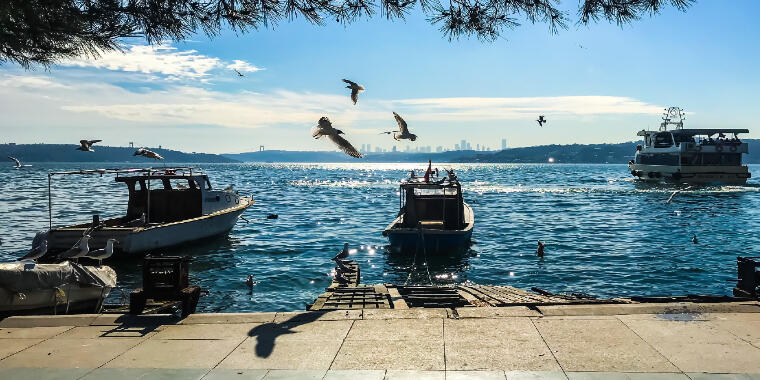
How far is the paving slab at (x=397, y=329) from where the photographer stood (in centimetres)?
697

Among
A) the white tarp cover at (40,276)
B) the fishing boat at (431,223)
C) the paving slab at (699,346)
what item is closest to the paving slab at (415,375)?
the paving slab at (699,346)

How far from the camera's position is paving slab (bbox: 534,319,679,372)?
5.80 m

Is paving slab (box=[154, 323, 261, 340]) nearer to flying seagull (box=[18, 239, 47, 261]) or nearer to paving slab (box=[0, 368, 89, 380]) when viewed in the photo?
paving slab (box=[0, 368, 89, 380])

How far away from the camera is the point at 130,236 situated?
62.9 feet

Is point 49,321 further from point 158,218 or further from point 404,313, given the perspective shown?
point 158,218

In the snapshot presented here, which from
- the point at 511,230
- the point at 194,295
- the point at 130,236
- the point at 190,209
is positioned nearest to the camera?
the point at 194,295

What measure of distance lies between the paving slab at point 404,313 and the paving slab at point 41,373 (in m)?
3.80

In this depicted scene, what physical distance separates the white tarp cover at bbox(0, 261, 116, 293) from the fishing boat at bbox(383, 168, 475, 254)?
12.1 metres

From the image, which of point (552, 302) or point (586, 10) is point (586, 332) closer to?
point (552, 302)

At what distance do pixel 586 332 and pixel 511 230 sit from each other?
24471 millimetres

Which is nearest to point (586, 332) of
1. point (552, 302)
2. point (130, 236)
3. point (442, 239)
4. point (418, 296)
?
point (552, 302)

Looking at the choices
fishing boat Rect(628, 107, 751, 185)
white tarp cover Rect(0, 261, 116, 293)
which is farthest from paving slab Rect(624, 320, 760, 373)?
fishing boat Rect(628, 107, 751, 185)

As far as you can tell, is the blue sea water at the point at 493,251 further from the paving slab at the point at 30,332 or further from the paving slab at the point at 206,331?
the paving slab at the point at 206,331

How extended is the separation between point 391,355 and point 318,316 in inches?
82.7
